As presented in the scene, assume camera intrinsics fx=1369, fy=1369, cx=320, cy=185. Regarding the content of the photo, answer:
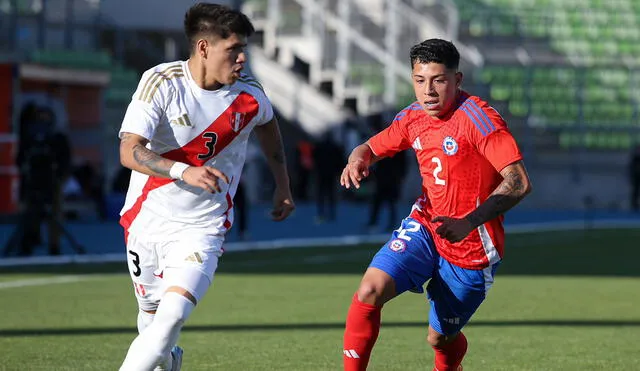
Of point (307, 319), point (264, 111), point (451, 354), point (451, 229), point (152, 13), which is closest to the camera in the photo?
point (451, 229)

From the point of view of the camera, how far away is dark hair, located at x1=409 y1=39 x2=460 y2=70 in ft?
24.4

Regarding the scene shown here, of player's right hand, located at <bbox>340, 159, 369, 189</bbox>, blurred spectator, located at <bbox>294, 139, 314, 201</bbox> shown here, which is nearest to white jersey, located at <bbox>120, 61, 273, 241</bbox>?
player's right hand, located at <bbox>340, 159, 369, 189</bbox>

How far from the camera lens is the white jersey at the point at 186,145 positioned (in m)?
7.19

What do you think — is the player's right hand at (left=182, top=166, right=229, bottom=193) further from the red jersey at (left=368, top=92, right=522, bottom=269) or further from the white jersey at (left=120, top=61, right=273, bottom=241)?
the red jersey at (left=368, top=92, right=522, bottom=269)

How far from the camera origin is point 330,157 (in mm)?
31344

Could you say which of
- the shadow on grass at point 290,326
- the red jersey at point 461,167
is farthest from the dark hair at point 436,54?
the shadow on grass at point 290,326

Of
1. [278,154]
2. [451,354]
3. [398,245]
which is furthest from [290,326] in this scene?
[398,245]

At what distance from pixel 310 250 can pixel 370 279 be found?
14.5 m

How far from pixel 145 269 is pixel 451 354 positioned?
197 centimetres

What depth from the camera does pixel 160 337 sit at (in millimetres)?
6594

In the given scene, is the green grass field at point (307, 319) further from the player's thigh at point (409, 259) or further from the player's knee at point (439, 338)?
the player's thigh at point (409, 259)

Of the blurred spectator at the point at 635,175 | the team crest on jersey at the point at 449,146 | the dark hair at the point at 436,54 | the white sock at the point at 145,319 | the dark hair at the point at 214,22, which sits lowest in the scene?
the blurred spectator at the point at 635,175

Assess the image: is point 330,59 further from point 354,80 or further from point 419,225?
point 419,225

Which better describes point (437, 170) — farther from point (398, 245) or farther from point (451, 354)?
point (451, 354)
